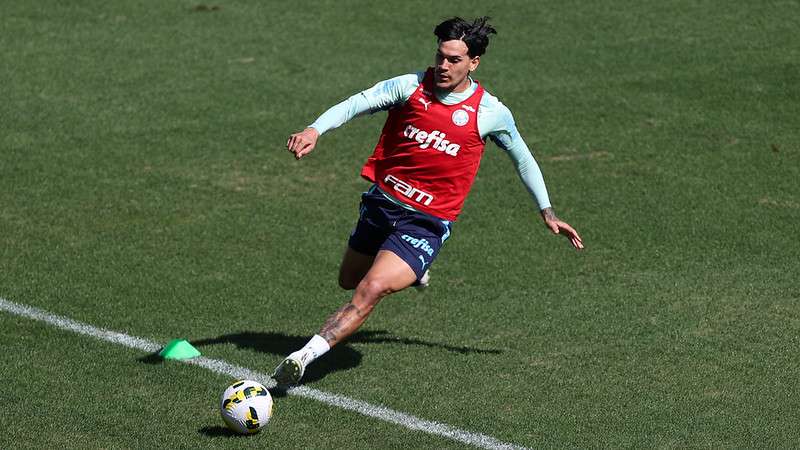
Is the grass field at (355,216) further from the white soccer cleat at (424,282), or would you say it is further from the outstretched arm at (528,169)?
the outstretched arm at (528,169)

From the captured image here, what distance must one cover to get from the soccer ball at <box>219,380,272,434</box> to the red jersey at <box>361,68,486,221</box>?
2025 millimetres

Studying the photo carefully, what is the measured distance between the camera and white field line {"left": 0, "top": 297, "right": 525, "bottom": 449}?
8.76 meters

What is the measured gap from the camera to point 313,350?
909 cm

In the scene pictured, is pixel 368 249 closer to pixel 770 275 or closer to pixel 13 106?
pixel 770 275

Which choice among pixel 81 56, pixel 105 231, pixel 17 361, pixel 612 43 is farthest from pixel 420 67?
pixel 17 361

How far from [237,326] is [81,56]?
766 centimetres

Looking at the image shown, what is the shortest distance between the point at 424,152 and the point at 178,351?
7.76 ft

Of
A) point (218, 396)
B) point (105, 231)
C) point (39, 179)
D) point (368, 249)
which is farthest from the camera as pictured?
point (39, 179)

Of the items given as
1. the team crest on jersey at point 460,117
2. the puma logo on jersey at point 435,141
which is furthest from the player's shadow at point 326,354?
the team crest on jersey at point 460,117

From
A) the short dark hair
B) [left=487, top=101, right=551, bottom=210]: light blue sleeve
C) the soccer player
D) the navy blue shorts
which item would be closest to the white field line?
the soccer player

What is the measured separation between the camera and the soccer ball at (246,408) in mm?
8461

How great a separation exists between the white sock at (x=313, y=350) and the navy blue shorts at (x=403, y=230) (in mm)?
895

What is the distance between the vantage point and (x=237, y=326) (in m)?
10.7

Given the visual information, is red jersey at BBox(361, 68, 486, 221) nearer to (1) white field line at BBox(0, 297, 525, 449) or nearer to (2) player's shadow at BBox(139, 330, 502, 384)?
(2) player's shadow at BBox(139, 330, 502, 384)
